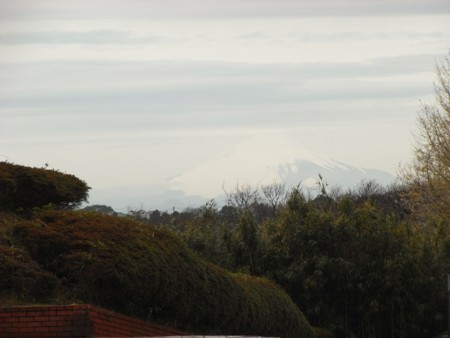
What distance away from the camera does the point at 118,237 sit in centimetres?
1596

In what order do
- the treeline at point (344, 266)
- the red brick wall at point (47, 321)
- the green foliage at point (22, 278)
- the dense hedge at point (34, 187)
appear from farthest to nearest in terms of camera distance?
the treeline at point (344, 266) < the dense hedge at point (34, 187) < the green foliage at point (22, 278) < the red brick wall at point (47, 321)

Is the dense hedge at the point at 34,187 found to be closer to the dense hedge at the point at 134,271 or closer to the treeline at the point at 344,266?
the dense hedge at the point at 134,271

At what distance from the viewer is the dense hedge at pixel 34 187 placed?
17125 mm

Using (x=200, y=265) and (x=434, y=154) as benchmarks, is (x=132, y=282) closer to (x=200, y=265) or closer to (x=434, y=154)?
(x=200, y=265)

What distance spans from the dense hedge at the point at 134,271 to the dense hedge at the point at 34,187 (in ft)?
A: 2.97

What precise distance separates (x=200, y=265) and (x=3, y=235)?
3.73 meters

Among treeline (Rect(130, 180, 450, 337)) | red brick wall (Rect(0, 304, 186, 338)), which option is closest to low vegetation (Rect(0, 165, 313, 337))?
red brick wall (Rect(0, 304, 186, 338))

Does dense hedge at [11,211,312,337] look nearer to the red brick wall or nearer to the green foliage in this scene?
the green foliage

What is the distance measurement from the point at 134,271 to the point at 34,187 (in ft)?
10.2

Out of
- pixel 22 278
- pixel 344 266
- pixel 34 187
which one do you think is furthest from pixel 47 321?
pixel 344 266

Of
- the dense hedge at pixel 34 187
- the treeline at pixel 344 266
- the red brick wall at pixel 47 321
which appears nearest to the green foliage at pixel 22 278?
the red brick wall at pixel 47 321

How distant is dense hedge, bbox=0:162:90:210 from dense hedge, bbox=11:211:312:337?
35.6 inches

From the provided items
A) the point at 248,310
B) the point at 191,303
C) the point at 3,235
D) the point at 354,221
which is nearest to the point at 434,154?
the point at 354,221

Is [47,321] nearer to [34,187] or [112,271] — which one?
[112,271]
